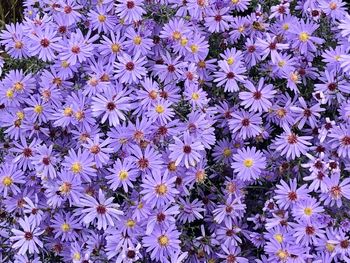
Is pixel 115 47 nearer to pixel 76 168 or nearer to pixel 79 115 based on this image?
pixel 79 115

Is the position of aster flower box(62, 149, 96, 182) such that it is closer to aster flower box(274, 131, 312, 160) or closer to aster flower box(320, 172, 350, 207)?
aster flower box(274, 131, 312, 160)

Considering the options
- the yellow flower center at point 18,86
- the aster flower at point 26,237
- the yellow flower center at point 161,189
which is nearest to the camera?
the yellow flower center at point 161,189

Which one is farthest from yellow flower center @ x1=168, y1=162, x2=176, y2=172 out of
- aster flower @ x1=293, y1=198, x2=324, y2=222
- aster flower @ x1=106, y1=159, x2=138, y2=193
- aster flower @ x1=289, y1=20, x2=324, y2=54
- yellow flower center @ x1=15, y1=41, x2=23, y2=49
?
yellow flower center @ x1=15, y1=41, x2=23, y2=49

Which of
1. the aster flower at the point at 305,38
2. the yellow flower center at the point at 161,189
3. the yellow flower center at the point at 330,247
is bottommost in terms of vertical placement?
the yellow flower center at the point at 330,247

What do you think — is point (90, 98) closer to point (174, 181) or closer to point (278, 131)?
point (174, 181)

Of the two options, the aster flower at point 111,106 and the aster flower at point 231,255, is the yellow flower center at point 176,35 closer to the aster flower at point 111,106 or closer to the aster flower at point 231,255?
the aster flower at point 111,106

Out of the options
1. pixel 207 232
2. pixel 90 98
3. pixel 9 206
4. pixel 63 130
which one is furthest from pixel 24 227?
pixel 207 232

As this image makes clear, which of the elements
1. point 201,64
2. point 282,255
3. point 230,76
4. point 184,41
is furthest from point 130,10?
point 282,255

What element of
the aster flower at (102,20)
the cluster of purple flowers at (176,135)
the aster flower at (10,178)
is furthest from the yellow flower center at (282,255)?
the aster flower at (102,20)
